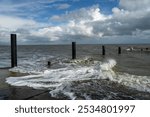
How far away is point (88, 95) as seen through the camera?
23.3 ft

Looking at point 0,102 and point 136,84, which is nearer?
point 0,102

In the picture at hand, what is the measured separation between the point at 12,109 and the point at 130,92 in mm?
4394

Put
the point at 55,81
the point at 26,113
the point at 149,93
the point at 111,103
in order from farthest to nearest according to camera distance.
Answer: the point at 55,81 < the point at 149,93 < the point at 111,103 < the point at 26,113

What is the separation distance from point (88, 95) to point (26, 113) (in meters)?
2.61

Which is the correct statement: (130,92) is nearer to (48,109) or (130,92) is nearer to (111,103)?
(111,103)

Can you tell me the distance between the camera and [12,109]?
5.38 m

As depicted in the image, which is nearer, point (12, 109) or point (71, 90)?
point (12, 109)

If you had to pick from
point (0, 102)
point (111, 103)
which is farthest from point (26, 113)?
point (111, 103)

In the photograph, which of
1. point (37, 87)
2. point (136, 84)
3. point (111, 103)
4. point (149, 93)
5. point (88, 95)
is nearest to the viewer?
point (111, 103)

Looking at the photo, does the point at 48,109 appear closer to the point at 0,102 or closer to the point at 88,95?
the point at 0,102

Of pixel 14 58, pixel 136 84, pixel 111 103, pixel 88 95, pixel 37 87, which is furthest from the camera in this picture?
pixel 14 58

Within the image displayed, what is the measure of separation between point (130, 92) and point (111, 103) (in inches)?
83.8

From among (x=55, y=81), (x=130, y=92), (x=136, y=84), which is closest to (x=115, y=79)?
(x=136, y=84)

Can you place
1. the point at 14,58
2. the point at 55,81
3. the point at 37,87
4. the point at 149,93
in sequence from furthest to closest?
the point at 14,58 < the point at 55,81 < the point at 37,87 < the point at 149,93
